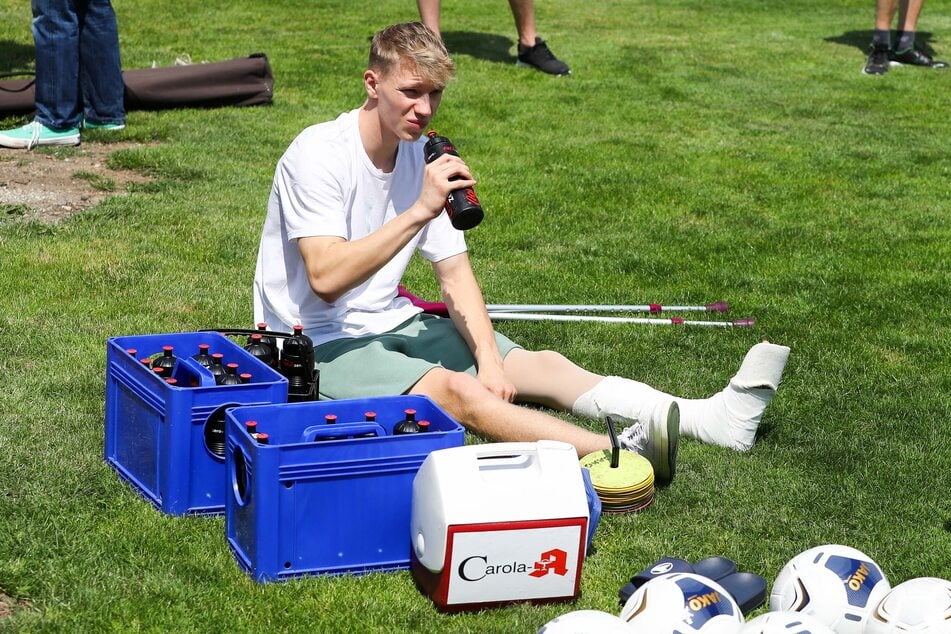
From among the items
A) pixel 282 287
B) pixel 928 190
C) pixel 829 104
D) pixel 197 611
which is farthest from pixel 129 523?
pixel 829 104

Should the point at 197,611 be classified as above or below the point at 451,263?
below

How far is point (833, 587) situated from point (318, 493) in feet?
4.51

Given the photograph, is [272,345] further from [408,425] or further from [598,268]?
[598,268]

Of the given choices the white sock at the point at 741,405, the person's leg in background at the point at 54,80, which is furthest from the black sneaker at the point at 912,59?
the white sock at the point at 741,405

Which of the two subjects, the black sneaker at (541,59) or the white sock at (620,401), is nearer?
the white sock at (620,401)

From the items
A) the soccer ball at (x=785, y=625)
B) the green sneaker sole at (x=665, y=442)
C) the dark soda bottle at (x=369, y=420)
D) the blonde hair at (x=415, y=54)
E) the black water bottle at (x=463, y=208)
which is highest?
the blonde hair at (x=415, y=54)

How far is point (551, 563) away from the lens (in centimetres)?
318

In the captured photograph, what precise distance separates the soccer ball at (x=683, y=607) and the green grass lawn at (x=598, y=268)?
1.12ft

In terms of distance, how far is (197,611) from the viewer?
3.12 metres

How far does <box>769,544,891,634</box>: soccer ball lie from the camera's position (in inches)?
120

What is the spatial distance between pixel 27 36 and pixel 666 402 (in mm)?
9275

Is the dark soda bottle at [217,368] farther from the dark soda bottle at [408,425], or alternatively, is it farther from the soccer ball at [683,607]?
the soccer ball at [683,607]

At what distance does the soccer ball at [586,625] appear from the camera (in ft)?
9.09

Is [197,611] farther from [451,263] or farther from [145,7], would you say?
[145,7]
